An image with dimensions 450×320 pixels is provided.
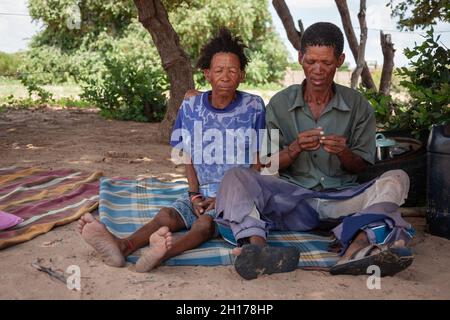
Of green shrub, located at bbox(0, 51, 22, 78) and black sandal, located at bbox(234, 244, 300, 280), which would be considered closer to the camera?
black sandal, located at bbox(234, 244, 300, 280)

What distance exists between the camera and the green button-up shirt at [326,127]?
308 cm

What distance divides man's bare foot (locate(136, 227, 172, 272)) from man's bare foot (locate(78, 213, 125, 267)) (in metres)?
0.13

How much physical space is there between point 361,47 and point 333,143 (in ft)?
19.5

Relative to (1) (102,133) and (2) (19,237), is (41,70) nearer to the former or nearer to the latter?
(1) (102,133)

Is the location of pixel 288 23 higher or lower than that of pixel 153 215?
higher

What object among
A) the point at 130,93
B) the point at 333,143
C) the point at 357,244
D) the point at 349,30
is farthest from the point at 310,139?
the point at 130,93

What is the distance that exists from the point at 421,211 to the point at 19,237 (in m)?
2.76

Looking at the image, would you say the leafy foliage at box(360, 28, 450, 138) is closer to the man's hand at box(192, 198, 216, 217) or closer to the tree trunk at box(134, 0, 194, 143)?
the man's hand at box(192, 198, 216, 217)

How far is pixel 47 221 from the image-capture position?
3.52 m

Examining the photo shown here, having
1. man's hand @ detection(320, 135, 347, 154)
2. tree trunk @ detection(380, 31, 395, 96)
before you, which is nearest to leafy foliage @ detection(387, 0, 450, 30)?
tree trunk @ detection(380, 31, 395, 96)

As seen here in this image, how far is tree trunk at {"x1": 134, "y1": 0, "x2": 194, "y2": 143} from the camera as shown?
6.68 meters

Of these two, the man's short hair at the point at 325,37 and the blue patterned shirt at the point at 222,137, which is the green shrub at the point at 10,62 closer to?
the blue patterned shirt at the point at 222,137

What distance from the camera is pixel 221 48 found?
3277 mm

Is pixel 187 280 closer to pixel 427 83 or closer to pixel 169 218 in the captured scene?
pixel 169 218
